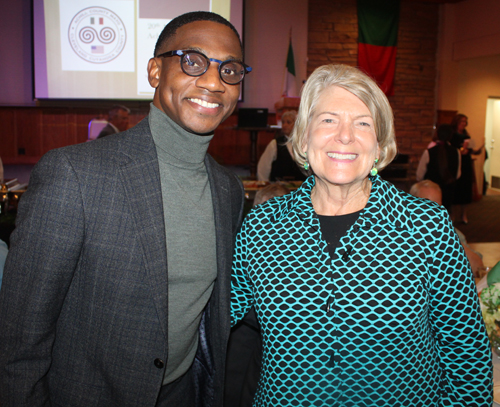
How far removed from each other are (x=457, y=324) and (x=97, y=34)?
659cm

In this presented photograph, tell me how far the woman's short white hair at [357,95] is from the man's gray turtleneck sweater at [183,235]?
Result: 1.11 feet

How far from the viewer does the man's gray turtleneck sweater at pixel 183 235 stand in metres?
1.31

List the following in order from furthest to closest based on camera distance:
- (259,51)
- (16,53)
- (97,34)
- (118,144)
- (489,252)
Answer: (259,51)
(16,53)
(97,34)
(489,252)
(118,144)

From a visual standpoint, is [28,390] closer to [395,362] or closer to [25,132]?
[395,362]

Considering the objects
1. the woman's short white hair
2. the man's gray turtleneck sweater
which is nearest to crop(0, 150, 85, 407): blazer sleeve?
the man's gray turtleneck sweater

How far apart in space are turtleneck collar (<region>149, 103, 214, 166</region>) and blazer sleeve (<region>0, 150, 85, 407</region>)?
1.07 feet

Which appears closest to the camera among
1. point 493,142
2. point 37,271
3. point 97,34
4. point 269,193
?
point 37,271

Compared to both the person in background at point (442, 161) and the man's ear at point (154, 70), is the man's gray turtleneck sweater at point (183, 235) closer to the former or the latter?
the man's ear at point (154, 70)

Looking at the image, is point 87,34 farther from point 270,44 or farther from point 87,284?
point 87,284

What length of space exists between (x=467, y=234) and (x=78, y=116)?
7.00 metres

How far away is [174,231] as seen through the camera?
52.0 inches

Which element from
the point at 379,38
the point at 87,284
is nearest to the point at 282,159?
the point at 87,284

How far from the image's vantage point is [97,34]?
21.0 ft

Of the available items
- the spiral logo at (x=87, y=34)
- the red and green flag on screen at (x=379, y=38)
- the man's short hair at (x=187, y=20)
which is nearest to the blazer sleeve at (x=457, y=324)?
the man's short hair at (x=187, y=20)
